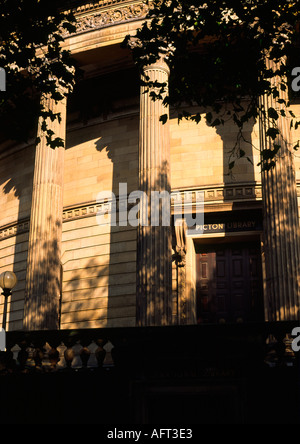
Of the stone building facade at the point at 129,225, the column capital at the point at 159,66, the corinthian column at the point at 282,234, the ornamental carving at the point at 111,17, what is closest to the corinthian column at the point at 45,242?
the stone building facade at the point at 129,225

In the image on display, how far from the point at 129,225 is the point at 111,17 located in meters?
8.43

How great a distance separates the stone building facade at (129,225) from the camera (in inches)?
814

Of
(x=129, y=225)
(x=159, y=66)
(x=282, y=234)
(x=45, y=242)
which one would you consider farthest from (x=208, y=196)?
(x=45, y=242)

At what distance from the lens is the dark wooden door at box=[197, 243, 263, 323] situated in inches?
974

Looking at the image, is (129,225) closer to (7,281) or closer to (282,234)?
(282,234)

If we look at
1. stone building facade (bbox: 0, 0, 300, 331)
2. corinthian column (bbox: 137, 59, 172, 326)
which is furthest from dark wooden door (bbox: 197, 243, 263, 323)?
corinthian column (bbox: 137, 59, 172, 326)

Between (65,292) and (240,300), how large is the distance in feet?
24.3

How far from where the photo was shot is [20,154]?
3145cm

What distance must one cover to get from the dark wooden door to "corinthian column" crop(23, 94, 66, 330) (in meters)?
6.02

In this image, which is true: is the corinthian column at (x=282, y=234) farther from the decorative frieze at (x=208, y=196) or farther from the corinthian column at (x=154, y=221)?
the decorative frieze at (x=208, y=196)

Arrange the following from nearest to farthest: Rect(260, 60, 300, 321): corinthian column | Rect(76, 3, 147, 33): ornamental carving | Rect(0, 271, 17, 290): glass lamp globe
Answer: Rect(0, 271, 17, 290): glass lamp globe
Rect(260, 60, 300, 321): corinthian column
Rect(76, 3, 147, 33): ornamental carving

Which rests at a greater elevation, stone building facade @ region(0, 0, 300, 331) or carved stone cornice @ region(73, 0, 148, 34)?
carved stone cornice @ region(73, 0, 148, 34)

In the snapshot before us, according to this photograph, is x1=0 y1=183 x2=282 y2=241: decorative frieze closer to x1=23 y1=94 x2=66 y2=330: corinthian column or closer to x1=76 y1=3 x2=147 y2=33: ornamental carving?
x1=23 y1=94 x2=66 y2=330: corinthian column

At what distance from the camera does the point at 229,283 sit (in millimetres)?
25250
